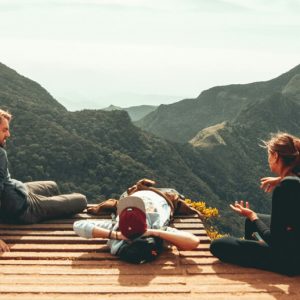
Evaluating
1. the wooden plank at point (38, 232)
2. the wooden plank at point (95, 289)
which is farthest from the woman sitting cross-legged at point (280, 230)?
the wooden plank at point (38, 232)

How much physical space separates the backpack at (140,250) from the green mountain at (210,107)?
15160cm

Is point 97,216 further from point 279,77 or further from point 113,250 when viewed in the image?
point 279,77

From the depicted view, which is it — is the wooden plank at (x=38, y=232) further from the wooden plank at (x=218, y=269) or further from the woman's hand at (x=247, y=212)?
the wooden plank at (x=218, y=269)

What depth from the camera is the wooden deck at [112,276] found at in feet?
12.6

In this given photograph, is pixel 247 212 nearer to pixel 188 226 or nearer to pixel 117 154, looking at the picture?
pixel 188 226

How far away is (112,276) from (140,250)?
0.42 meters

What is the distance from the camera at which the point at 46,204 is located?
607 cm

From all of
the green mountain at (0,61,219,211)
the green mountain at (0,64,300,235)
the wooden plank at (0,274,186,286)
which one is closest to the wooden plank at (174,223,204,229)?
the wooden plank at (0,274,186,286)

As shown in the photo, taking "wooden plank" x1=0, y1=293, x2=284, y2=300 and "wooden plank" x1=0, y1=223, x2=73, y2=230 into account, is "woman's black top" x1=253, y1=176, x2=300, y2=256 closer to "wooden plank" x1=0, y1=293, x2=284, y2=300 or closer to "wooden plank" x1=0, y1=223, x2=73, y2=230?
"wooden plank" x1=0, y1=293, x2=284, y2=300

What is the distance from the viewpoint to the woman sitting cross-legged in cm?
421

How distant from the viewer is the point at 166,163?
70.6 meters

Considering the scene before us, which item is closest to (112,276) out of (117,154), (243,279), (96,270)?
(96,270)

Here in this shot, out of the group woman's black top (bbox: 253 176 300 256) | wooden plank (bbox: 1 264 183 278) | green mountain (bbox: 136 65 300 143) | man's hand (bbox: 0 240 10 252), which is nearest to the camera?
woman's black top (bbox: 253 176 300 256)

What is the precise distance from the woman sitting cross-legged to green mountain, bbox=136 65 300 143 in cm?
15169
